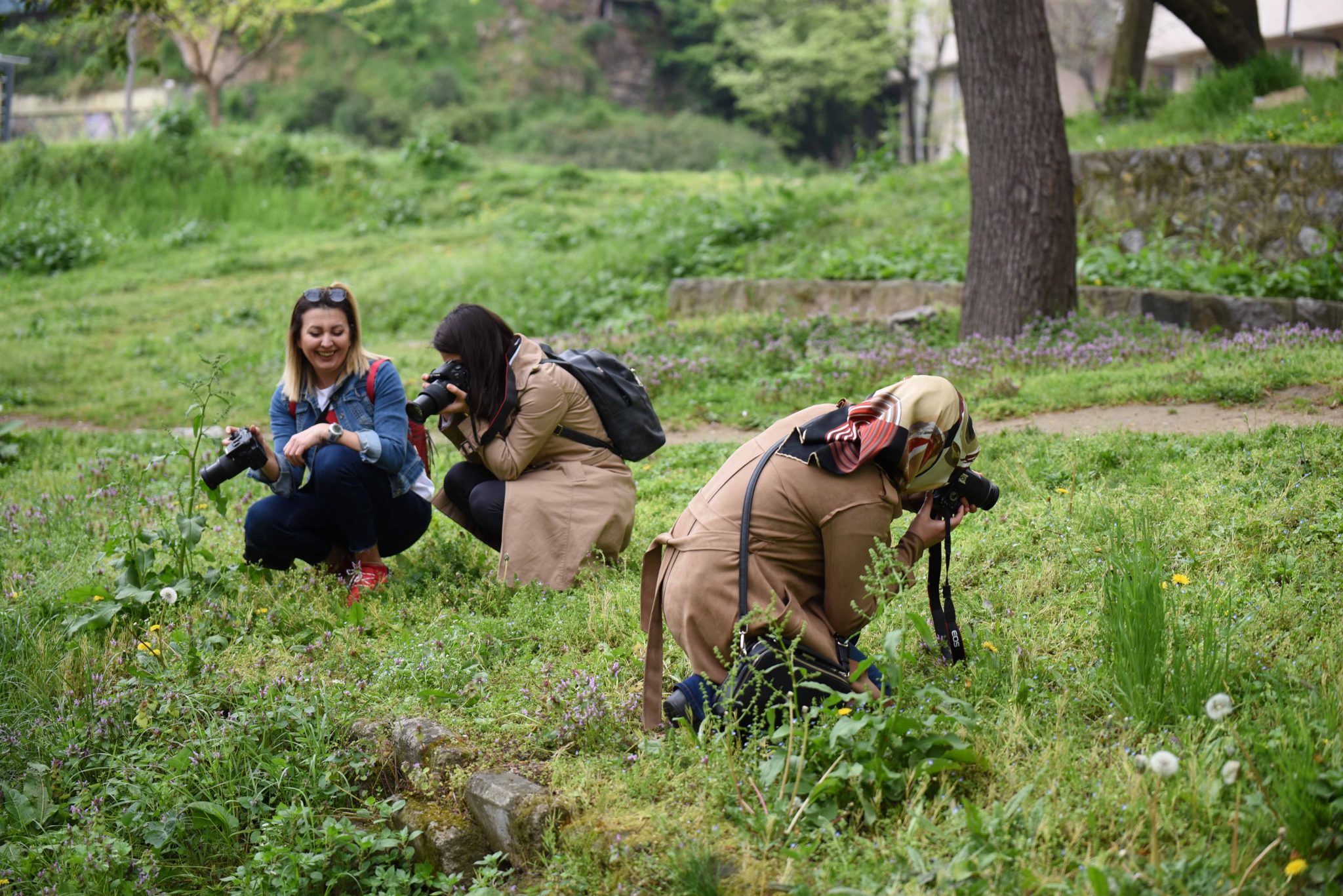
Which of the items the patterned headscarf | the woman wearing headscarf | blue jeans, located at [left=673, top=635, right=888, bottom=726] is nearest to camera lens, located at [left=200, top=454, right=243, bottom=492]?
the woman wearing headscarf

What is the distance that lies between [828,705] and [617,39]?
1418 inches

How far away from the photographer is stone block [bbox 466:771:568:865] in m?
3.18

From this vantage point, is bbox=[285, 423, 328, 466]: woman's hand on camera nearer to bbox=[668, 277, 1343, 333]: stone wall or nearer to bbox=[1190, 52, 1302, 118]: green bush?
bbox=[668, 277, 1343, 333]: stone wall

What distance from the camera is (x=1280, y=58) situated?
12.1 m

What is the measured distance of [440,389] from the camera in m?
4.70

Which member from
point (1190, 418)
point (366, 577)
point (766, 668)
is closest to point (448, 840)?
point (766, 668)

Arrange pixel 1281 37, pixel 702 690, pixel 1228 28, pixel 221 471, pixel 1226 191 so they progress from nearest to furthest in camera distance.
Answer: pixel 702 690 → pixel 221 471 → pixel 1226 191 → pixel 1228 28 → pixel 1281 37

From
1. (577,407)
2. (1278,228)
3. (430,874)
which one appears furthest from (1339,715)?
(1278,228)

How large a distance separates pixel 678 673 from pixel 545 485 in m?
1.36

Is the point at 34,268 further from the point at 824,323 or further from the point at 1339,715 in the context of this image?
the point at 1339,715

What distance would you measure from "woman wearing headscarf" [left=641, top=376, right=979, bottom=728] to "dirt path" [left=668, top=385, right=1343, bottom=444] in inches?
122

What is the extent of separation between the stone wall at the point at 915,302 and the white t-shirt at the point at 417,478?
523cm

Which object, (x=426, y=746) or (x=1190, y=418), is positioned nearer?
(x=426, y=746)

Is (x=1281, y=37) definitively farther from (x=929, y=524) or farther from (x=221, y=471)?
(x=221, y=471)
